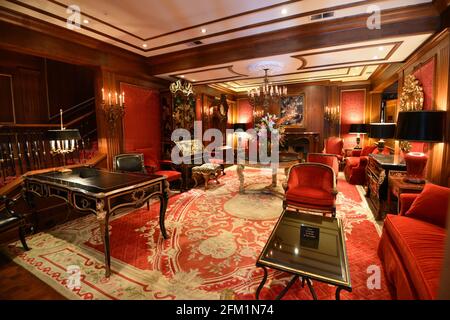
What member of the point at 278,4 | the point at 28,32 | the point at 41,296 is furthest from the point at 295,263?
the point at 28,32

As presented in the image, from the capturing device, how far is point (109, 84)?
4719mm

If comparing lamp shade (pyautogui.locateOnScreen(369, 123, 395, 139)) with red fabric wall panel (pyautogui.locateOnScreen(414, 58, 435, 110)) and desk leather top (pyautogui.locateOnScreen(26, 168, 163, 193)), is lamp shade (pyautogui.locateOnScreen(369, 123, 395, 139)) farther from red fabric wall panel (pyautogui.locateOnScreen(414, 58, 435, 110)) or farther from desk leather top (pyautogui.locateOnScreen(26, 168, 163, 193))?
desk leather top (pyautogui.locateOnScreen(26, 168, 163, 193))

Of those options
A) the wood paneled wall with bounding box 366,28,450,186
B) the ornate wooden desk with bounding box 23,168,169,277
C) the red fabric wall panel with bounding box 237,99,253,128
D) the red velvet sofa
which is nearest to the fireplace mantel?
the red fabric wall panel with bounding box 237,99,253,128

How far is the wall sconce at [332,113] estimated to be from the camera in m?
7.95

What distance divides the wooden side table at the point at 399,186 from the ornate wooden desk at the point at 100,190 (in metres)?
3.15

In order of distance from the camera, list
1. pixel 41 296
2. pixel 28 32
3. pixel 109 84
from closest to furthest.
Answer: pixel 41 296
pixel 28 32
pixel 109 84

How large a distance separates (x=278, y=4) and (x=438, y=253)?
3.31 m

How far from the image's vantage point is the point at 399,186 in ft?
9.50

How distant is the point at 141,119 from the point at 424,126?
5605mm

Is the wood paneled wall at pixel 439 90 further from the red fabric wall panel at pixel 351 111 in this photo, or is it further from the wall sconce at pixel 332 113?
the red fabric wall panel at pixel 351 111

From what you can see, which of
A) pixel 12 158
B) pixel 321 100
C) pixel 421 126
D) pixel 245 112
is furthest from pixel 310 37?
pixel 245 112

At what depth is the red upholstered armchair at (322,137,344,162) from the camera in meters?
7.95

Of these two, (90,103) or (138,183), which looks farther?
(90,103)
